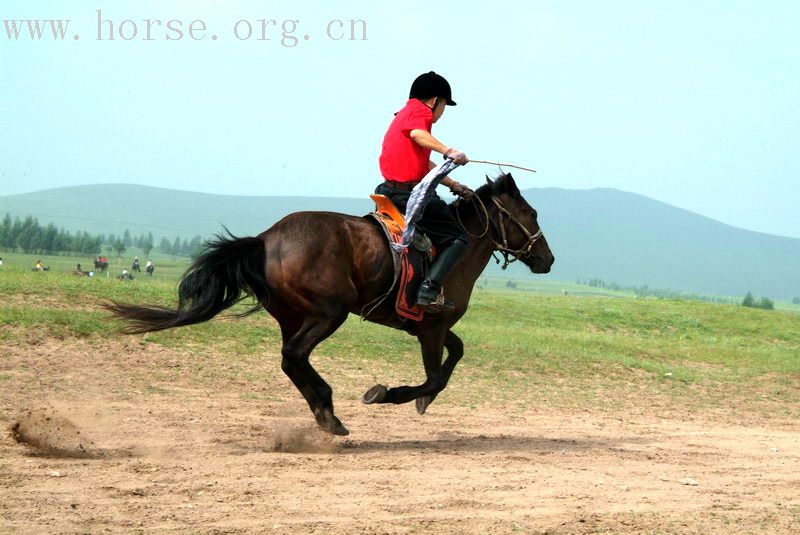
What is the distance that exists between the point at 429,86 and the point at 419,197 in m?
1.23

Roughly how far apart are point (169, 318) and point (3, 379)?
13.8ft

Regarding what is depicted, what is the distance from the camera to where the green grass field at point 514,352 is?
50.4 ft

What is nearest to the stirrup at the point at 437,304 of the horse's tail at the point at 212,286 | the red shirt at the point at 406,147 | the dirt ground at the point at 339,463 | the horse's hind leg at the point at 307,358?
the horse's hind leg at the point at 307,358

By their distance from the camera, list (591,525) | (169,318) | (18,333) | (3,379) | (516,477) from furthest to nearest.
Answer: (18,333)
(3,379)
(169,318)
(516,477)
(591,525)

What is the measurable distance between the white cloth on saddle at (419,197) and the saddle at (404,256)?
63 millimetres

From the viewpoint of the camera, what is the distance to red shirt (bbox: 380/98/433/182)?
33.6 ft

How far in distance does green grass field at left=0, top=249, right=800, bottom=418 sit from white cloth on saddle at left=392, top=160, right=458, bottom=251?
452 centimetres

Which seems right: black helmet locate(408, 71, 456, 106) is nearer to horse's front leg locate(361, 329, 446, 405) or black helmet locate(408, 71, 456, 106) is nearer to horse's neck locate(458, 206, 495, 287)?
horse's neck locate(458, 206, 495, 287)

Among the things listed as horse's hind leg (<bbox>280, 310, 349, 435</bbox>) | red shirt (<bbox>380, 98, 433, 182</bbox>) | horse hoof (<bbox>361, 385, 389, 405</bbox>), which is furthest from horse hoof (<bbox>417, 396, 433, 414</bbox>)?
red shirt (<bbox>380, 98, 433, 182</bbox>)

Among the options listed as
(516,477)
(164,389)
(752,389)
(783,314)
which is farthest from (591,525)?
(783,314)

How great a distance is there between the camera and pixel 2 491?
7184 millimetres

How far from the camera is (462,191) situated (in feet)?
35.7

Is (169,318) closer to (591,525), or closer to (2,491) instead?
(2,491)

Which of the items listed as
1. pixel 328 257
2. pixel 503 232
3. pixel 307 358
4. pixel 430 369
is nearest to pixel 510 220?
pixel 503 232
